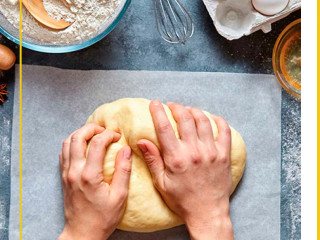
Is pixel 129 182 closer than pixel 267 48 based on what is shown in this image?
Yes

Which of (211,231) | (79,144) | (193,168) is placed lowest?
(211,231)

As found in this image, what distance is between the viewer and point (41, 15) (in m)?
0.84

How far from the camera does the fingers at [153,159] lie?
816 millimetres

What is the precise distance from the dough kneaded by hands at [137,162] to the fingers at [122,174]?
→ 12 mm

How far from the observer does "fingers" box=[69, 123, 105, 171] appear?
82cm

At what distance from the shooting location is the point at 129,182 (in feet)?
2.72

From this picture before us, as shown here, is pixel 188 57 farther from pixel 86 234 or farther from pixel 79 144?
pixel 86 234

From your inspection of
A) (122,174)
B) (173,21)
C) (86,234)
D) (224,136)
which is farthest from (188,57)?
(86,234)

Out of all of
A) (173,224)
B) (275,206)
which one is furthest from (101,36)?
(275,206)

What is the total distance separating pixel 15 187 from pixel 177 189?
378 mm

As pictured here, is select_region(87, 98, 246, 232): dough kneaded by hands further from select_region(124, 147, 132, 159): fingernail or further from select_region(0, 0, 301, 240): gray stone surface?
select_region(0, 0, 301, 240): gray stone surface

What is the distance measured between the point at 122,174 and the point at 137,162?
0.16ft

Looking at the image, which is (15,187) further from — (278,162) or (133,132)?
(278,162)

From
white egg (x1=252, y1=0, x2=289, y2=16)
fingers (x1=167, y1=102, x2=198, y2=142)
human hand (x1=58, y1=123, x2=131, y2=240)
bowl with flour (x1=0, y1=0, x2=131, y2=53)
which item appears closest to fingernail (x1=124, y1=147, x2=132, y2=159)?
human hand (x1=58, y1=123, x2=131, y2=240)
